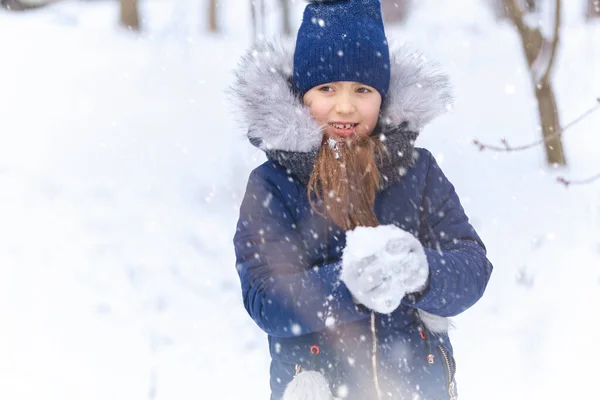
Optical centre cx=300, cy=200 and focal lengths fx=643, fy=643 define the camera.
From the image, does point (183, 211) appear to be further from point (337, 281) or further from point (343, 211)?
point (337, 281)

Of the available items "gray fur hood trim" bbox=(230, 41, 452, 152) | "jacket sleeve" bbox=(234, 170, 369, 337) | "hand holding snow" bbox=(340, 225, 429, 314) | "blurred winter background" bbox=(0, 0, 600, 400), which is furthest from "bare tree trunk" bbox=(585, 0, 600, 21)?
"hand holding snow" bbox=(340, 225, 429, 314)

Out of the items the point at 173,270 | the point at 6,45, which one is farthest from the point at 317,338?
the point at 6,45

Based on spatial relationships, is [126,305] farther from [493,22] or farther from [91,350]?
[493,22]

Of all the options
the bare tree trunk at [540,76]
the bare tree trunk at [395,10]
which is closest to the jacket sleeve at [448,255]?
the bare tree trunk at [540,76]

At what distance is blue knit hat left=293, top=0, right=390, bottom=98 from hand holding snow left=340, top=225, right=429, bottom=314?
0.72m

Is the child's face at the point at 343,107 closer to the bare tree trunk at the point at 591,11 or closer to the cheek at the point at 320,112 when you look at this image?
the cheek at the point at 320,112

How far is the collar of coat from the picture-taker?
215cm

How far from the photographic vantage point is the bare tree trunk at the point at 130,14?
11812 mm

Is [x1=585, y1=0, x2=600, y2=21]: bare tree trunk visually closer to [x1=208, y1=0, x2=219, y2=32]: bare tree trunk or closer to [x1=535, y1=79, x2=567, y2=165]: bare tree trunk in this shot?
[x1=535, y1=79, x2=567, y2=165]: bare tree trunk

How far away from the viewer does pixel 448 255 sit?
1999 millimetres

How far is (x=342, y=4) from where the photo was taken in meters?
2.34

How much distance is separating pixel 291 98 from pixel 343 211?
0.43 m

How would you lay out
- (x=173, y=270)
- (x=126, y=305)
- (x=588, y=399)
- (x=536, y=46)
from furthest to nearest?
(x=536, y=46) < (x=173, y=270) < (x=126, y=305) < (x=588, y=399)

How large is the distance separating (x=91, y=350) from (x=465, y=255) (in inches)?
127
